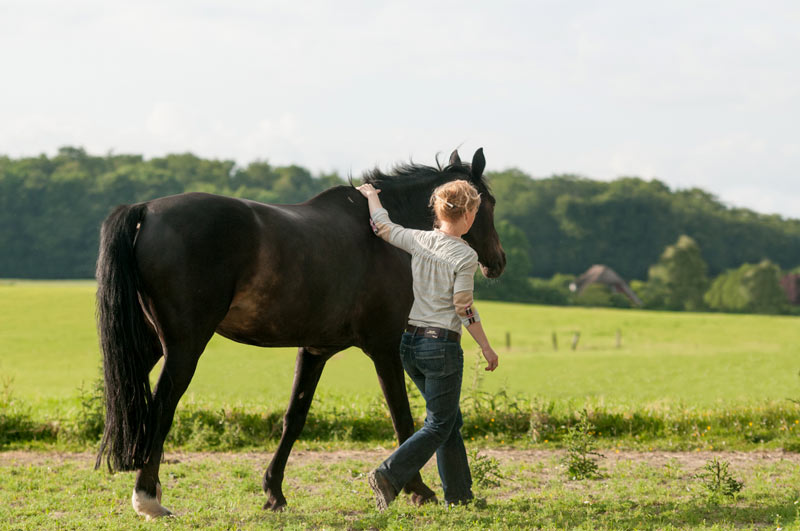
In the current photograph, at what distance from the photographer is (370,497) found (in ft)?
19.3

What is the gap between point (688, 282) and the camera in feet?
265

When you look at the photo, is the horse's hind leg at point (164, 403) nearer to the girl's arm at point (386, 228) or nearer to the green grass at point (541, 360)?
the girl's arm at point (386, 228)

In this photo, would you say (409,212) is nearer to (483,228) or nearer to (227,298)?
(483,228)

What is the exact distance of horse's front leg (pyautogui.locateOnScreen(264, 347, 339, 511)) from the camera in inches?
225

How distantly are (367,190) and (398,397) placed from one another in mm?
1552

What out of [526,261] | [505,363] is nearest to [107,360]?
[505,363]

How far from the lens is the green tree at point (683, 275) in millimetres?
80875

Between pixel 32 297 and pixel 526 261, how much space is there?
45655 millimetres

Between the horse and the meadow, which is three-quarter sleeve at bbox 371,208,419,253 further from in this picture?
the meadow

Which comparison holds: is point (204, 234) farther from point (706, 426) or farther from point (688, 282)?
point (688, 282)

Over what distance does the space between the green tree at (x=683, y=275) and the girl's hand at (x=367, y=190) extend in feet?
257

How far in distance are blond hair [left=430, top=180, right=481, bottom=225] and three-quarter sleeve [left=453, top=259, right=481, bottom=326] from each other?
1.09 feet

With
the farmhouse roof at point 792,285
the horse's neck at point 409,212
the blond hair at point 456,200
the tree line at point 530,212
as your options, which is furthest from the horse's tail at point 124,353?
the farmhouse roof at point 792,285

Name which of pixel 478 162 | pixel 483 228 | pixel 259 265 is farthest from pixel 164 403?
pixel 478 162
